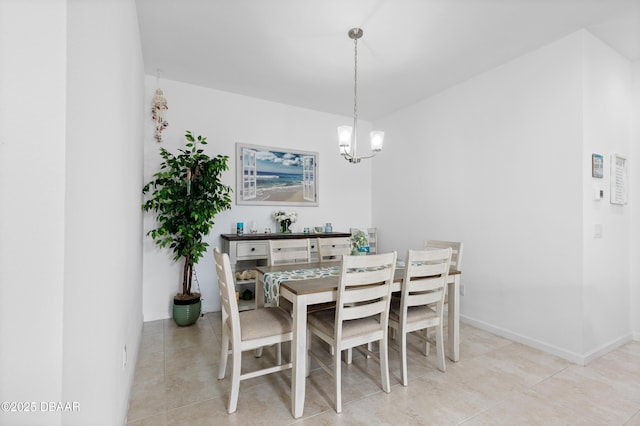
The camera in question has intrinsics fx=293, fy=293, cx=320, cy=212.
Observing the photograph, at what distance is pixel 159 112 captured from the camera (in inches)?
134

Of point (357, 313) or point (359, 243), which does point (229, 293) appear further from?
point (359, 243)

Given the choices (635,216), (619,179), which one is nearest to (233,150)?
(619,179)

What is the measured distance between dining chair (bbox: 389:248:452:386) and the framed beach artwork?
2.38m

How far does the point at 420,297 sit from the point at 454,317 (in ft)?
1.86

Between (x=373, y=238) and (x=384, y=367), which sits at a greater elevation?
(x=373, y=238)

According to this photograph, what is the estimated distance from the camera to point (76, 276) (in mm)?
847

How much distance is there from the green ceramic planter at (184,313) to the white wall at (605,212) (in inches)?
147

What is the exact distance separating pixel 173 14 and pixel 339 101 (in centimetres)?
232

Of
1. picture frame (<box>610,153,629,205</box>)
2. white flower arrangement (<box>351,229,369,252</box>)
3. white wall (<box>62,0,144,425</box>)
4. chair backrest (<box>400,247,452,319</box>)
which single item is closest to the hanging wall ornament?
white wall (<box>62,0,144,425</box>)

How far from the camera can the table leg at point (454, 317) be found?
2.49 m

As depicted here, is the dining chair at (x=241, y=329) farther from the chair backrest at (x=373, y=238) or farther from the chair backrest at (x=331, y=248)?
the chair backrest at (x=373, y=238)

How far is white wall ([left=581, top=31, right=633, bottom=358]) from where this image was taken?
2.56 m

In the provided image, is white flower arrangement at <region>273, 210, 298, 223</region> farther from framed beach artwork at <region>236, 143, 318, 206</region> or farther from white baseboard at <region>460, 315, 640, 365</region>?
white baseboard at <region>460, 315, 640, 365</region>

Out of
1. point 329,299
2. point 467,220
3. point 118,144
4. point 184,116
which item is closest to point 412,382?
point 329,299
